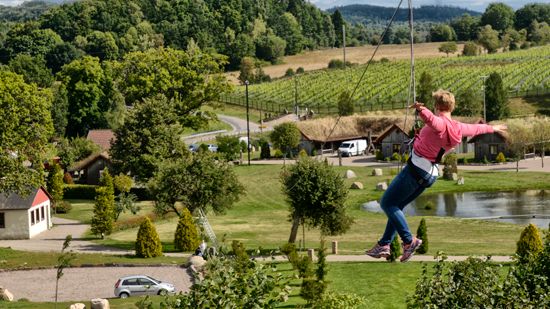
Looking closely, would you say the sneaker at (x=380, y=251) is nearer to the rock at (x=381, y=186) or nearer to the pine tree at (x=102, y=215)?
the pine tree at (x=102, y=215)

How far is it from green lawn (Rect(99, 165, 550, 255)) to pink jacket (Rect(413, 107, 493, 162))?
38.8 m

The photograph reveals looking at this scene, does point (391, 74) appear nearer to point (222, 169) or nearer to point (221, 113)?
point (221, 113)

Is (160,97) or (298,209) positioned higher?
(160,97)

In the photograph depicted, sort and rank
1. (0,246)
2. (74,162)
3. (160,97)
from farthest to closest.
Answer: (74,162) → (160,97) → (0,246)

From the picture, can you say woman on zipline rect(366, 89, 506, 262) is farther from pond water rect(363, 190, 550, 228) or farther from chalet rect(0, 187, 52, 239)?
chalet rect(0, 187, 52, 239)

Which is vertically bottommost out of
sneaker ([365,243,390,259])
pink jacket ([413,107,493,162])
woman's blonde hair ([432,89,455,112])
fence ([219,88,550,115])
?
fence ([219,88,550,115])

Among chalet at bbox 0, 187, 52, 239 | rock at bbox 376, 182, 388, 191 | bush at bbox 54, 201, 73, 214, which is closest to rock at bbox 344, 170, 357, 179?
rock at bbox 376, 182, 388, 191

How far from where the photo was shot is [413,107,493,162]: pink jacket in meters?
11.3

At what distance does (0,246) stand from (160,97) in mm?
25713

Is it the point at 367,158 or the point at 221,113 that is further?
the point at 221,113

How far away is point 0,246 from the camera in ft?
195

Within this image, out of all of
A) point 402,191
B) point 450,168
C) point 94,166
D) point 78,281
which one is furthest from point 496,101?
point 402,191

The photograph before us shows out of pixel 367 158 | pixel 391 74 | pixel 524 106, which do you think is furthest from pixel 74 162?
pixel 391 74

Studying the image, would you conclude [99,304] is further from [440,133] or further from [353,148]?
[353,148]
